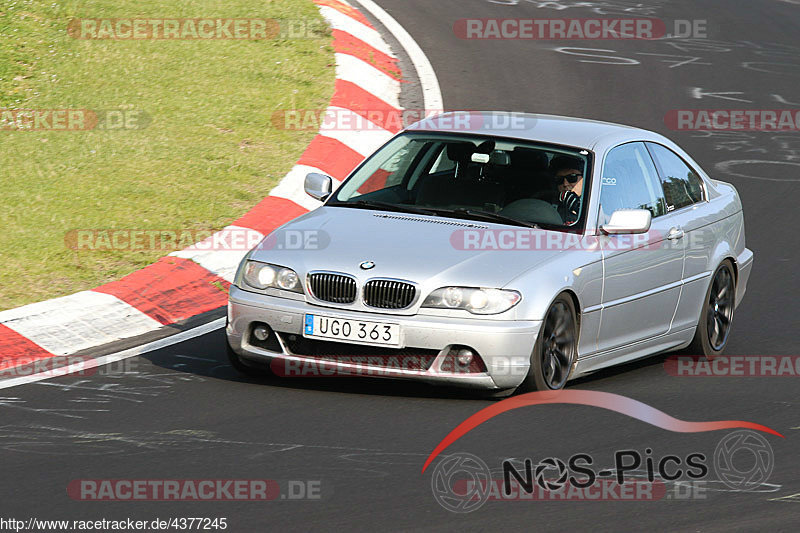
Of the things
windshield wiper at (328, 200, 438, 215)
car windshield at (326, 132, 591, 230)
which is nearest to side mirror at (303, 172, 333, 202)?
car windshield at (326, 132, 591, 230)

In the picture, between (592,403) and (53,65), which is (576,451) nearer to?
(592,403)

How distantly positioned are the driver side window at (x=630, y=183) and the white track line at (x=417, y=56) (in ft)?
19.8

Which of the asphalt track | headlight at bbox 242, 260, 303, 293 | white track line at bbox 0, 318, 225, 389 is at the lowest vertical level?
the asphalt track

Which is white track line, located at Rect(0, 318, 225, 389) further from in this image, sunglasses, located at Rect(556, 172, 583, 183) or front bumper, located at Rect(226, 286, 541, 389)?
sunglasses, located at Rect(556, 172, 583, 183)

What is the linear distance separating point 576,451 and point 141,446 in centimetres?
201

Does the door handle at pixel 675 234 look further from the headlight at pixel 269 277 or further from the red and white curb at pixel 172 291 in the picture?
the red and white curb at pixel 172 291

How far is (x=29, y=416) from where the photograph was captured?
664 centimetres

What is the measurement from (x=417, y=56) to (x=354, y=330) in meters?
9.80

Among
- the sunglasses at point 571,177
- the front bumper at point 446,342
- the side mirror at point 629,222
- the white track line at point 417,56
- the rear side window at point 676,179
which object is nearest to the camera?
the front bumper at point 446,342

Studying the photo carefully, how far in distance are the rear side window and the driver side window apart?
92 millimetres

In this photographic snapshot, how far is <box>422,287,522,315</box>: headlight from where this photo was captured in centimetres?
687

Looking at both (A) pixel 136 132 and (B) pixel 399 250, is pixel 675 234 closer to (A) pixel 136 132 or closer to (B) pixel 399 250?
(B) pixel 399 250

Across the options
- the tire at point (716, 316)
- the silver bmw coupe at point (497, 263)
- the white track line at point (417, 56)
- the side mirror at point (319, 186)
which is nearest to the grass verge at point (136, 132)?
the white track line at point (417, 56)

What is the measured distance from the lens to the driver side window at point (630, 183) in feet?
26.2
